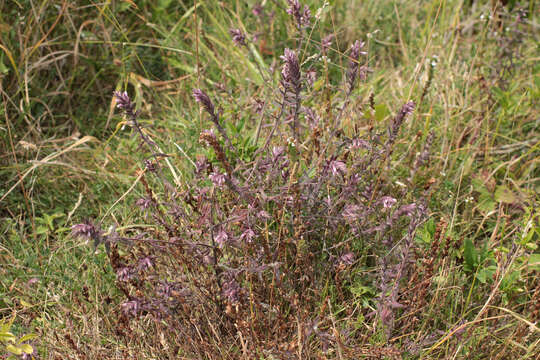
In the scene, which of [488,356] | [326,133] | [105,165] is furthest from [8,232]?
[488,356]

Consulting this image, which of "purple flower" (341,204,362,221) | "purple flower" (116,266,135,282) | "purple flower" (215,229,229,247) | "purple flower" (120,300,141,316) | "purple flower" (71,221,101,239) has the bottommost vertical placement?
"purple flower" (120,300,141,316)

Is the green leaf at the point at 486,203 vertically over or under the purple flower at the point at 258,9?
under

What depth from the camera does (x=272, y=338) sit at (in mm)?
1960

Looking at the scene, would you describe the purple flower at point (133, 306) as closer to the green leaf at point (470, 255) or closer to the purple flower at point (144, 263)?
the purple flower at point (144, 263)

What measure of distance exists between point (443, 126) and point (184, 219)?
1.49m

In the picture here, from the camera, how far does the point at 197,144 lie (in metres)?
2.70

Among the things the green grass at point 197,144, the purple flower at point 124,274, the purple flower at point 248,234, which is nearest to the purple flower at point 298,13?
the green grass at point 197,144

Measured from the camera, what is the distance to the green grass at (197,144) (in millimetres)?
2043

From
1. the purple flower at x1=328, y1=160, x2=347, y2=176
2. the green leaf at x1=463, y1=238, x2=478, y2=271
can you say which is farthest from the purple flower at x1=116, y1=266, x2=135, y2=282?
the green leaf at x1=463, y1=238, x2=478, y2=271

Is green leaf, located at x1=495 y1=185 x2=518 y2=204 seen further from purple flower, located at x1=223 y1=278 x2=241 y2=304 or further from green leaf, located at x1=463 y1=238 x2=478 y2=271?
purple flower, located at x1=223 y1=278 x2=241 y2=304

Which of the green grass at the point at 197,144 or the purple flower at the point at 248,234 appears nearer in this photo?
the purple flower at the point at 248,234

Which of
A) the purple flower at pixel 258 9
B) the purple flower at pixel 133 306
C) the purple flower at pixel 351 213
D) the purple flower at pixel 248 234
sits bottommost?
the purple flower at pixel 133 306

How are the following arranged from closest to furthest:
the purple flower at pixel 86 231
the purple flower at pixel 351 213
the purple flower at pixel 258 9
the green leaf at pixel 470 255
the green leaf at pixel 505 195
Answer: the purple flower at pixel 86 231 → the purple flower at pixel 351 213 → the green leaf at pixel 470 255 → the green leaf at pixel 505 195 → the purple flower at pixel 258 9

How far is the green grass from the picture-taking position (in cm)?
204
